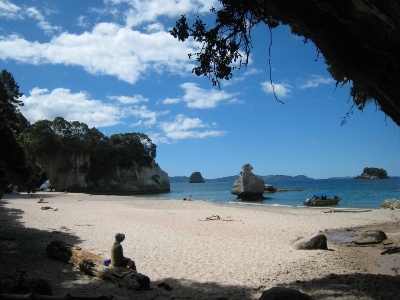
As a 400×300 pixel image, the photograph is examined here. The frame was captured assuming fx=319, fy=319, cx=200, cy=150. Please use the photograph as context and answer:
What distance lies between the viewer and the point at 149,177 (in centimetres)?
7569

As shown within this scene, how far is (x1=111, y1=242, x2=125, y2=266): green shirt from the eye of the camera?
272 inches

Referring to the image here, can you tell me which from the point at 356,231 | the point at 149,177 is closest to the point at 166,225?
the point at 356,231

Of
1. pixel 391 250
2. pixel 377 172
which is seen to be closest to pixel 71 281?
pixel 391 250

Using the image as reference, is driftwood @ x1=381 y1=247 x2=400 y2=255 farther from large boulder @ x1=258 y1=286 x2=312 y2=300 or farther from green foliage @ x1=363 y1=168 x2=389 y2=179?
green foliage @ x1=363 y1=168 x2=389 y2=179

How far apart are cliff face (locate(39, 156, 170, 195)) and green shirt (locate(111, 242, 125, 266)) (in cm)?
5371

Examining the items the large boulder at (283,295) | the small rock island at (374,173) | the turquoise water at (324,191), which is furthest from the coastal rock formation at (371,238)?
the small rock island at (374,173)

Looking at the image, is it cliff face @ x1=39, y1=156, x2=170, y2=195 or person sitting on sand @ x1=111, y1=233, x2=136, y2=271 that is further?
cliff face @ x1=39, y1=156, x2=170, y2=195

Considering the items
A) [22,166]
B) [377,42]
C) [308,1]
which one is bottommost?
[22,166]

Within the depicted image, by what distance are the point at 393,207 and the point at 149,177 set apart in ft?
186

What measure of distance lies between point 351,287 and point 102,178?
66406 mm

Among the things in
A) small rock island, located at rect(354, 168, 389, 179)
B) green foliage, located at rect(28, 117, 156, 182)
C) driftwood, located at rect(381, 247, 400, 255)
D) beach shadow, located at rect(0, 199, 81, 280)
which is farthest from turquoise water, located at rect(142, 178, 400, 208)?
small rock island, located at rect(354, 168, 389, 179)

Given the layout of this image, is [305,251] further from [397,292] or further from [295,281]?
[397,292]

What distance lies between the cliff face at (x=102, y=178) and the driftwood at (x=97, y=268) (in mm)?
51419

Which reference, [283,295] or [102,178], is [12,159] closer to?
[283,295]
